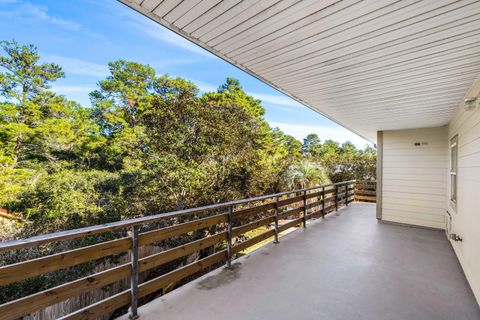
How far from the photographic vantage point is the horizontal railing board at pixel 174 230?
214 cm

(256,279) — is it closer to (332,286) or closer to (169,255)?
(332,286)

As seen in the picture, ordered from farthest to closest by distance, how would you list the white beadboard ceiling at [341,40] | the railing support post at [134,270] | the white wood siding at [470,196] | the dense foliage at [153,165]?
the dense foliage at [153,165]
the white wood siding at [470,196]
the railing support post at [134,270]
the white beadboard ceiling at [341,40]

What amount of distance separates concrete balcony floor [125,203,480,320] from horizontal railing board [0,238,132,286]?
0.64 meters

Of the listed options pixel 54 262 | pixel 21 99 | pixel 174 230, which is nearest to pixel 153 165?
pixel 174 230

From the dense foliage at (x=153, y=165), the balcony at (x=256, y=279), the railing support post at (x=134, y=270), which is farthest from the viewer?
the dense foliage at (x=153, y=165)

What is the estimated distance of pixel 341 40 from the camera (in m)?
1.75

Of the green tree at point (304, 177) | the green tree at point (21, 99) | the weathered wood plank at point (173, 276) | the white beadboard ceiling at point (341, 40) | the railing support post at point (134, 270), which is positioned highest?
the green tree at point (21, 99)

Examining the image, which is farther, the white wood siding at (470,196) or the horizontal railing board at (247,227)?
the horizontal railing board at (247,227)

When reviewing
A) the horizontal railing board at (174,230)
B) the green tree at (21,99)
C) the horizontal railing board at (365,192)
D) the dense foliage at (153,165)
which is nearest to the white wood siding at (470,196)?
the horizontal railing board at (174,230)

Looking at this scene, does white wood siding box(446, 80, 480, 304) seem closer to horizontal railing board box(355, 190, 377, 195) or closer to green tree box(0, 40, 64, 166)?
horizontal railing board box(355, 190, 377, 195)

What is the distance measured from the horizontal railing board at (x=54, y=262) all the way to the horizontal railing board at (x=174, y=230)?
6.1 inches

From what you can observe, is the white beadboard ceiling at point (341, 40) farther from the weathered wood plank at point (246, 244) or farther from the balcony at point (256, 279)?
the weathered wood plank at point (246, 244)

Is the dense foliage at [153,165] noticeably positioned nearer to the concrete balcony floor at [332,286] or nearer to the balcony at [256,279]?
the balcony at [256,279]

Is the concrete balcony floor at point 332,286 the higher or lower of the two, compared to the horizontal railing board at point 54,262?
lower
